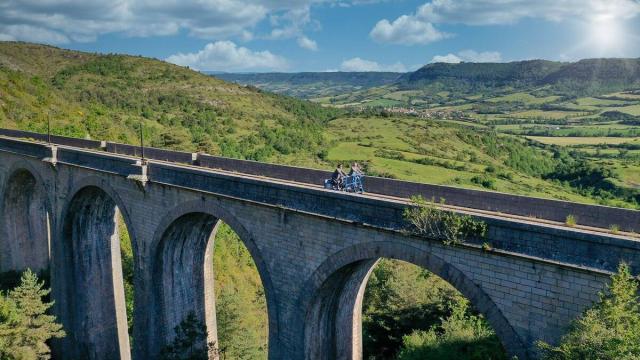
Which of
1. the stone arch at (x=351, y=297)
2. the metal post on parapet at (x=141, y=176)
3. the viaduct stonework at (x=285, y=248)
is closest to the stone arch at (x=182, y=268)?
the viaduct stonework at (x=285, y=248)

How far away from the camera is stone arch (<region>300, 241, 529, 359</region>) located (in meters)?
11.5

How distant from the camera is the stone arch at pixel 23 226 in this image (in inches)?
1315

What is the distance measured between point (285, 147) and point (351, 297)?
64473 mm

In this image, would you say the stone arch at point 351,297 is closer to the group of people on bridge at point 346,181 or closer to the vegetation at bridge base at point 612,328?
the vegetation at bridge base at point 612,328

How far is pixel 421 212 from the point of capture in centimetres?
1238

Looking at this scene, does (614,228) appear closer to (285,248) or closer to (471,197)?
(471,197)

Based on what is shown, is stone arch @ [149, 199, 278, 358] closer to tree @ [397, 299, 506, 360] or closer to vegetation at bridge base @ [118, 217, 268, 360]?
vegetation at bridge base @ [118, 217, 268, 360]

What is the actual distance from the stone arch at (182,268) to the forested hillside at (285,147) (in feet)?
16.1

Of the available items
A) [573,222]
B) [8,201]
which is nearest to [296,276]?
[573,222]

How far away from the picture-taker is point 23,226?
3450cm

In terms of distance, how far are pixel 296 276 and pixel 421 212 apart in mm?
5154

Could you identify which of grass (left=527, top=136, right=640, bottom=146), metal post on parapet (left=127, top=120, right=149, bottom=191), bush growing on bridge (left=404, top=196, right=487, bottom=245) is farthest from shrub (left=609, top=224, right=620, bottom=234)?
grass (left=527, top=136, right=640, bottom=146)

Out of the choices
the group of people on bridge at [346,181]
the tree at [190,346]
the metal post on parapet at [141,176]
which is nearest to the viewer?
the group of people on bridge at [346,181]

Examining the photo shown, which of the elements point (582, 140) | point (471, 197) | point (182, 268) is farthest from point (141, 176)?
point (582, 140)
